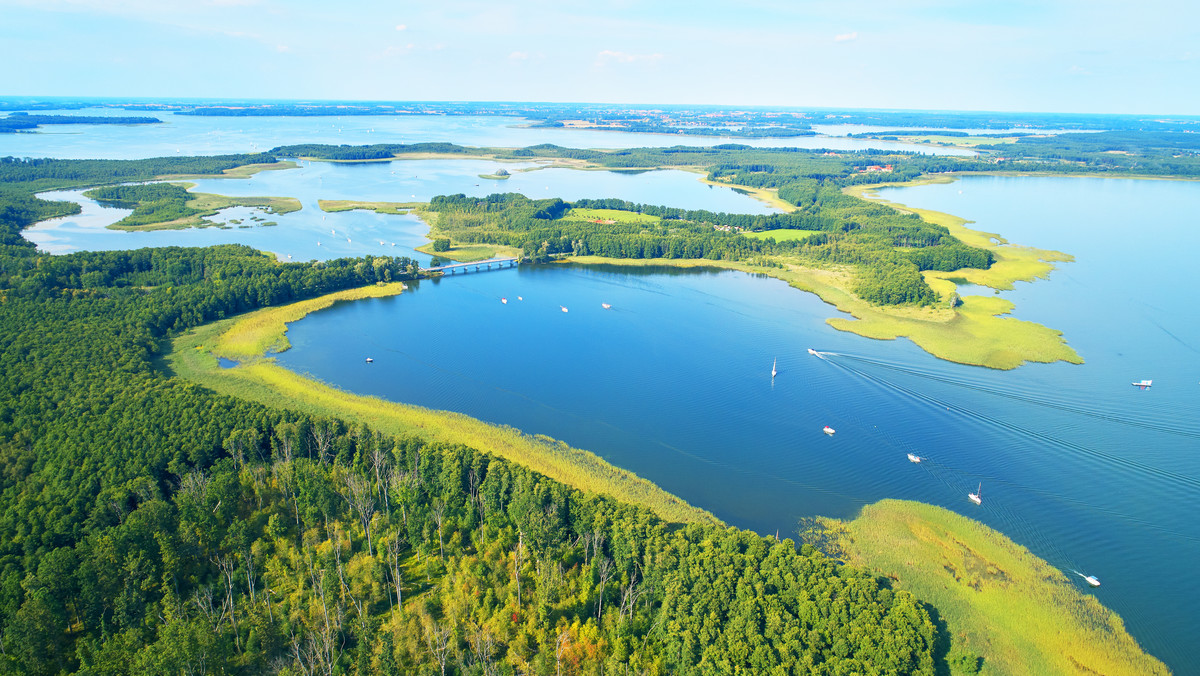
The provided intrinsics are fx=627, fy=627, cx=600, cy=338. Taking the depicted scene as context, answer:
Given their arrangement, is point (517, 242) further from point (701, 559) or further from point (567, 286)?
point (701, 559)

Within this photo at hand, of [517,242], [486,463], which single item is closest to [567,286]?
[517,242]

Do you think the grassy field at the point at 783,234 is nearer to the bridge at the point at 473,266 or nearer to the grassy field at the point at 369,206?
the bridge at the point at 473,266

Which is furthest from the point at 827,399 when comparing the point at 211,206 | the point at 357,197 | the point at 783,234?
the point at 211,206

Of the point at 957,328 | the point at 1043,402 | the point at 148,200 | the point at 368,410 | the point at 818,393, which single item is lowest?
the point at 368,410

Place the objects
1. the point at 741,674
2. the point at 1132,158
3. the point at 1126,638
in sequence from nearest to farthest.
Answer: the point at 741,674
the point at 1126,638
the point at 1132,158

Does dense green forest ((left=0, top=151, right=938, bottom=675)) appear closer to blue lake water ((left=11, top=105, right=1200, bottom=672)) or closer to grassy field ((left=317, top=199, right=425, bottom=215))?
blue lake water ((left=11, top=105, right=1200, bottom=672))

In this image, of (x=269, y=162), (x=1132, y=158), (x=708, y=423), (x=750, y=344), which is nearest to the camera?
(x=708, y=423)

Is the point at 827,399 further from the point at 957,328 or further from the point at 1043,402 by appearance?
the point at 957,328
